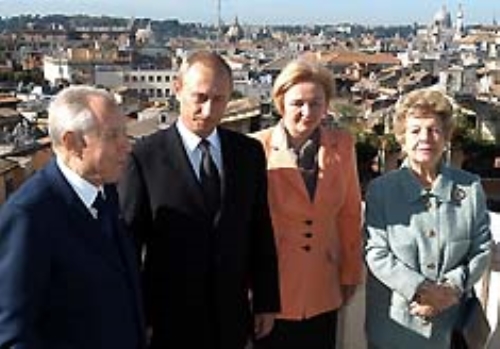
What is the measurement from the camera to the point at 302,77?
2105 mm

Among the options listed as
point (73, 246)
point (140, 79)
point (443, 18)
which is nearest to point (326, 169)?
point (73, 246)

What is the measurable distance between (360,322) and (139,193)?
0.97m

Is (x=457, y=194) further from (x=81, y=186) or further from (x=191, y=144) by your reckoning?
(x=81, y=186)

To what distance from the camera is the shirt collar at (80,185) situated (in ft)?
5.53

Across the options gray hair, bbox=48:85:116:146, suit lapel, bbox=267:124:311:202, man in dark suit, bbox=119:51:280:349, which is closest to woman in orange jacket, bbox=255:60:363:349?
suit lapel, bbox=267:124:311:202

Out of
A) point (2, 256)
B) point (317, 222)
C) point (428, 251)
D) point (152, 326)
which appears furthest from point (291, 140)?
point (2, 256)

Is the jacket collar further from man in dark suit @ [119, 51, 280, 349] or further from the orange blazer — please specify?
man in dark suit @ [119, 51, 280, 349]

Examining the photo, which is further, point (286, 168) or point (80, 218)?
point (286, 168)

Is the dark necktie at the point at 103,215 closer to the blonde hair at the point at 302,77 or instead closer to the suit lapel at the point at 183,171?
the suit lapel at the point at 183,171

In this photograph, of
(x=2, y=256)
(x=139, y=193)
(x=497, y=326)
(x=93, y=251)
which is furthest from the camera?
(x=497, y=326)

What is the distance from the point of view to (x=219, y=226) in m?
1.99

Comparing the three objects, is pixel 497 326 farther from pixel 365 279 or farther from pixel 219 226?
pixel 219 226

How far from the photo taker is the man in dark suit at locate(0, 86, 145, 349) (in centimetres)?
155

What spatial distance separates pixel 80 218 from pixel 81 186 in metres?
0.07
